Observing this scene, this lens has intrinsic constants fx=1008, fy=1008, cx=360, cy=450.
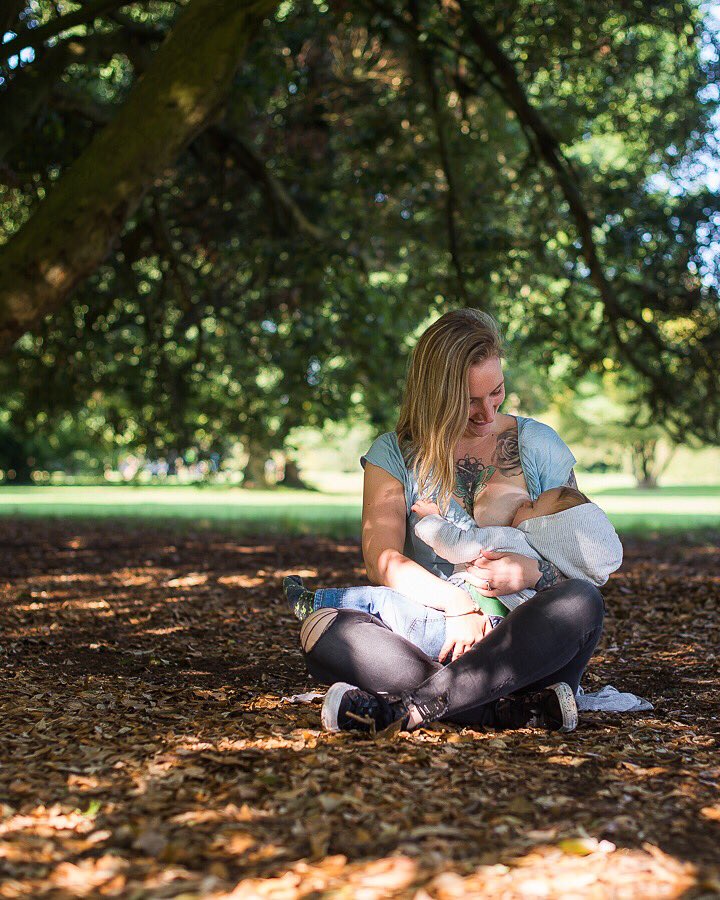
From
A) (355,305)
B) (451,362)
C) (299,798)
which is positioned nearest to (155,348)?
(355,305)

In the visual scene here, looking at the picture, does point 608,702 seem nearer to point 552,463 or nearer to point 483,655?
point 483,655

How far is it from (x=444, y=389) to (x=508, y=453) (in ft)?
1.10

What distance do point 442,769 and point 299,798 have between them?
1.57 feet

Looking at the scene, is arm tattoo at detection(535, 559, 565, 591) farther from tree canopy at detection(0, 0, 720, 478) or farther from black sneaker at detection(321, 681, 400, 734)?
tree canopy at detection(0, 0, 720, 478)

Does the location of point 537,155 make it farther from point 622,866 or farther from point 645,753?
point 622,866

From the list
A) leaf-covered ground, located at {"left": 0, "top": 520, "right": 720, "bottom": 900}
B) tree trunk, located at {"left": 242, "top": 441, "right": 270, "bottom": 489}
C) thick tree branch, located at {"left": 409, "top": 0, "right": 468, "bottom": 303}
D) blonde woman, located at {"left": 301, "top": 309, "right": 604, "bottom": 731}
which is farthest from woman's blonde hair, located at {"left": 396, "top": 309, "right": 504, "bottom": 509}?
tree trunk, located at {"left": 242, "top": 441, "right": 270, "bottom": 489}

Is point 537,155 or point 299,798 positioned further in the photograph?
point 537,155

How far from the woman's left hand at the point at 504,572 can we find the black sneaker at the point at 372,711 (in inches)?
15.3

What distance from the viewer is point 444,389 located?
3.46m

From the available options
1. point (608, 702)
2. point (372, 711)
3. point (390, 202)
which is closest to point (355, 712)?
point (372, 711)

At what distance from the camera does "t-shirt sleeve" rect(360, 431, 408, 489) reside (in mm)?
3525

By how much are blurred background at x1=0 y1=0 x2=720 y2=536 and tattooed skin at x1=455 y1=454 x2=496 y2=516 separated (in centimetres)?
536

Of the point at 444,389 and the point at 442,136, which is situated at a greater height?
→ the point at 442,136

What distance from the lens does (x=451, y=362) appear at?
3.44 meters
